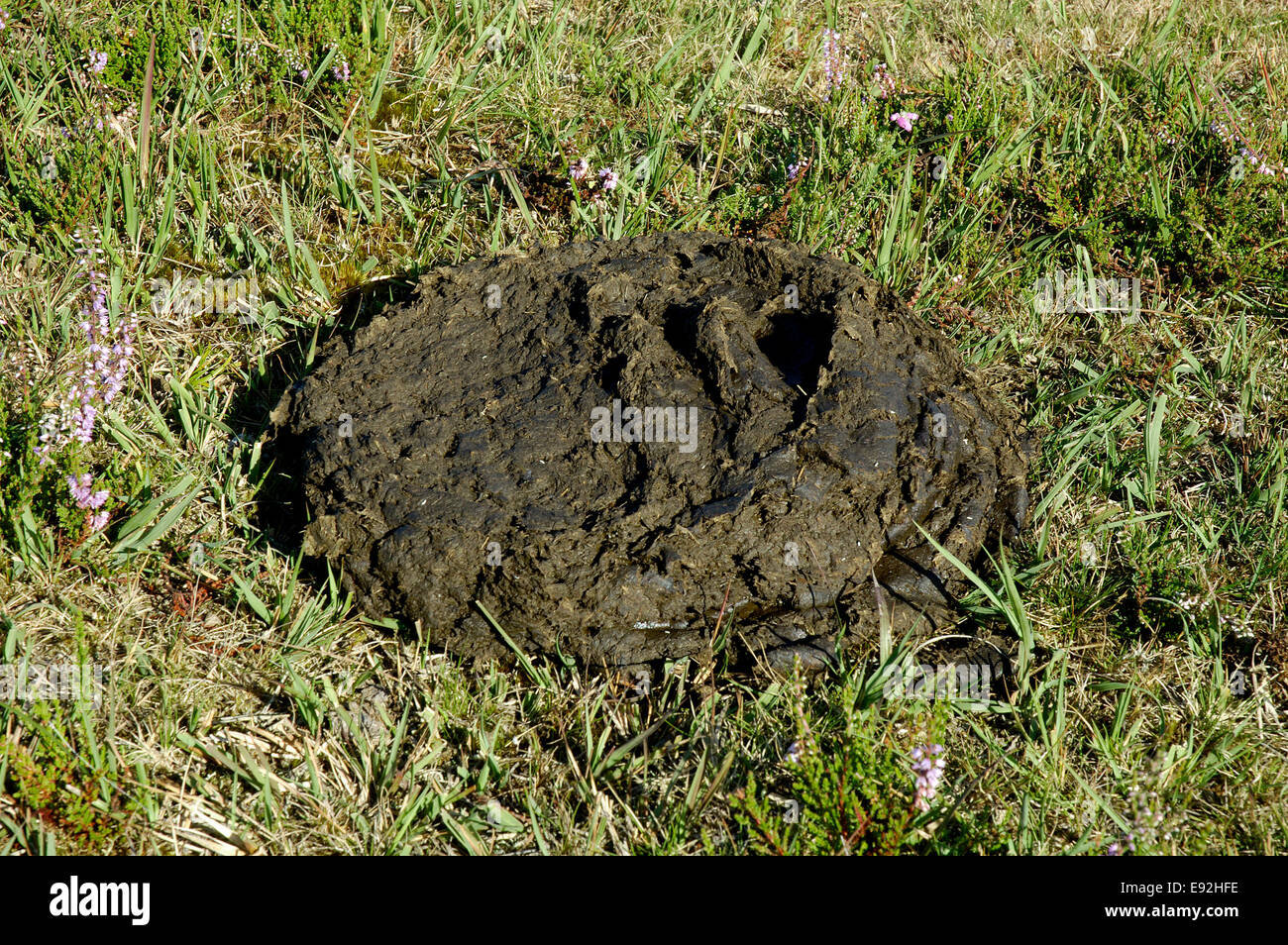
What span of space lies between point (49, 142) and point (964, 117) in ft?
11.3

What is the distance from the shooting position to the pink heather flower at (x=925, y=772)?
2.24 m

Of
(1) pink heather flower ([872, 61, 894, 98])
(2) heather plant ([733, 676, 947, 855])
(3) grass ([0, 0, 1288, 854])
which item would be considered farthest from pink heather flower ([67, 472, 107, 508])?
(1) pink heather flower ([872, 61, 894, 98])

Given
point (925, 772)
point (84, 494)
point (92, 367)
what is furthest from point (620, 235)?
point (925, 772)

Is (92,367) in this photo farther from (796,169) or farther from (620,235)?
(796,169)

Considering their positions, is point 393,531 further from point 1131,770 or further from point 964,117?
point 964,117

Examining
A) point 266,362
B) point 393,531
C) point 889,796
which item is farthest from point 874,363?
point 266,362

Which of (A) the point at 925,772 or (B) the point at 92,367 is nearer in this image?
(A) the point at 925,772

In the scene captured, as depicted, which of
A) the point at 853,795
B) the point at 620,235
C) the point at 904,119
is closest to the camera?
the point at 853,795

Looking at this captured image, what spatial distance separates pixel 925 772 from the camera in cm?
233

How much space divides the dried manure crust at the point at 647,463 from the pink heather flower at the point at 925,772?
450 mm

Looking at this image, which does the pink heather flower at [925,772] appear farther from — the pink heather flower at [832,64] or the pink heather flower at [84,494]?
the pink heather flower at [832,64]

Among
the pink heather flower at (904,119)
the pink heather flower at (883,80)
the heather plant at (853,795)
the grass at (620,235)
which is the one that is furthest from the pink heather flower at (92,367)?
the pink heather flower at (883,80)

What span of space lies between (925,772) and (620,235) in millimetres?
2274

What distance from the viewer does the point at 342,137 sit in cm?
372
